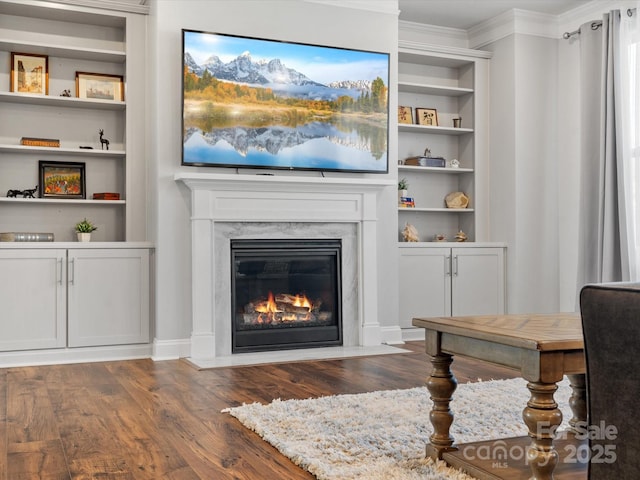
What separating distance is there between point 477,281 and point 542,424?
14.0 ft

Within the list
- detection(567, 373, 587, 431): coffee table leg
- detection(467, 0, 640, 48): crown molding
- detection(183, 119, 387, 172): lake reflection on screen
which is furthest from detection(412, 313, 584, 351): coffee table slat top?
detection(467, 0, 640, 48): crown molding

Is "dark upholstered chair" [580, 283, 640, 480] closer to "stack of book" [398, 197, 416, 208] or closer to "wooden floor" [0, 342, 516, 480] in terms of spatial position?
"wooden floor" [0, 342, 516, 480]

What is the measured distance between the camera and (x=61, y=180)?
5.19 meters

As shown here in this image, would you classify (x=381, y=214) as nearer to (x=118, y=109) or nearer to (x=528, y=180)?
(x=528, y=180)

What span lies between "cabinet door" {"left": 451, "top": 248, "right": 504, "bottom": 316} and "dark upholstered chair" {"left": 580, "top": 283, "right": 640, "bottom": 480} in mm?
4620

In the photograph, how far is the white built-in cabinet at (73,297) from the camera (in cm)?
462

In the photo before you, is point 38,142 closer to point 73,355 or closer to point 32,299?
point 32,299

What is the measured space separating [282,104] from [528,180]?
2.41 m

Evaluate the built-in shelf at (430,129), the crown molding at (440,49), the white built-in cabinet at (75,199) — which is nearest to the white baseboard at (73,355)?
the white built-in cabinet at (75,199)

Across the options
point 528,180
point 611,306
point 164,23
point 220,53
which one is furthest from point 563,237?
point 611,306

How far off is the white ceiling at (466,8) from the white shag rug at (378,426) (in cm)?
348

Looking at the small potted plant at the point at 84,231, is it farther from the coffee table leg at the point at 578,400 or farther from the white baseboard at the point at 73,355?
the coffee table leg at the point at 578,400

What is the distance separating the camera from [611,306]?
130cm

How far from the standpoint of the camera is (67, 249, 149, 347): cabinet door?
15.7 feet
